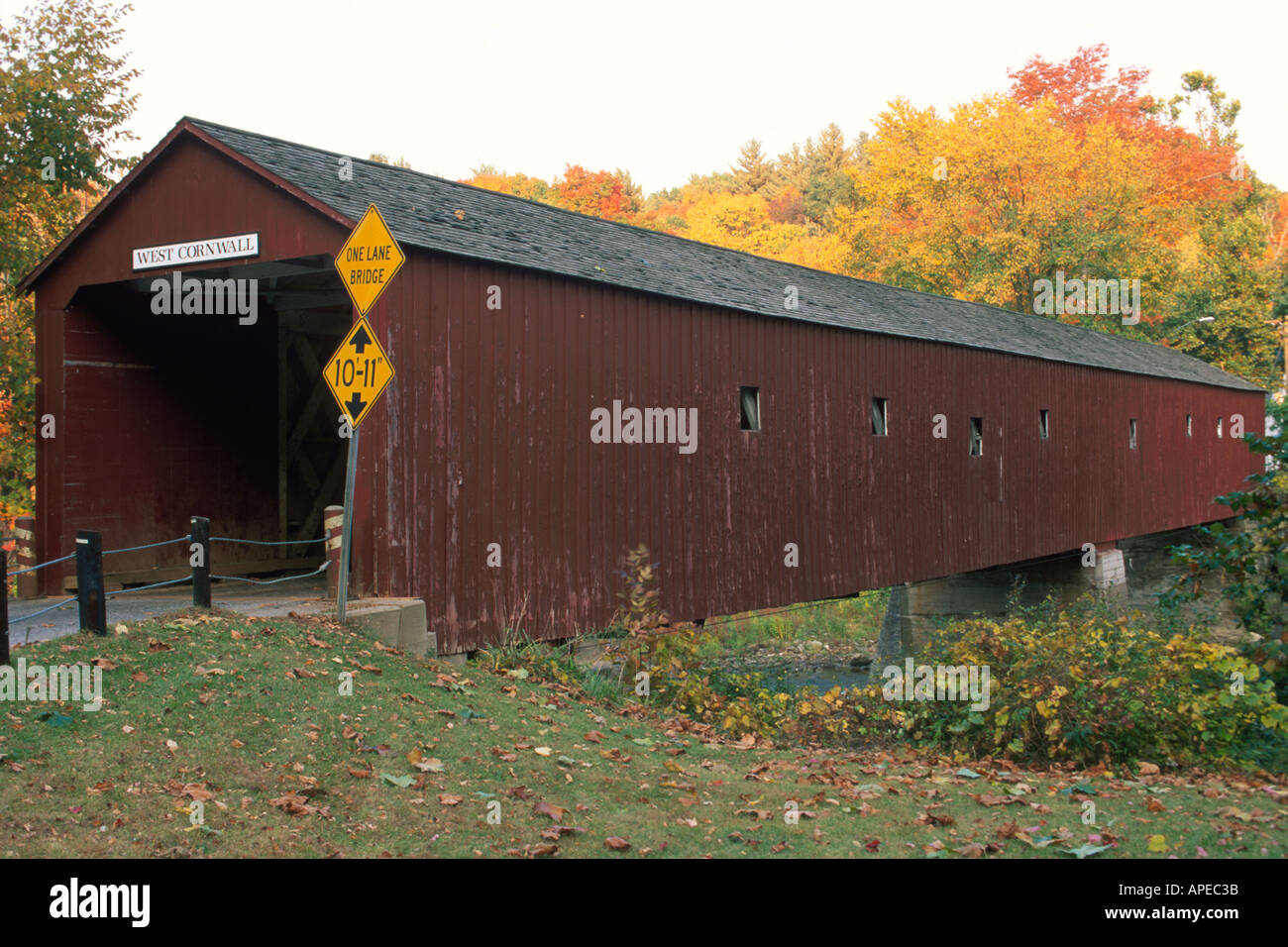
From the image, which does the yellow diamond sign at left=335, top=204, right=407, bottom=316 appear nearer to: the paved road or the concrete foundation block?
the concrete foundation block

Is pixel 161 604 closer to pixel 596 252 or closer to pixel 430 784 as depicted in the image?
pixel 430 784

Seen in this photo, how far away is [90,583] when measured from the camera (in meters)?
7.35

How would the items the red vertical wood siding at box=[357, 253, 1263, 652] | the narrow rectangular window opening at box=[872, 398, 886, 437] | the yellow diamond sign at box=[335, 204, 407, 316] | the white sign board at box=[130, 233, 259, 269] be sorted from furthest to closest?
the narrow rectangular window opening at box=[872, 398, 886, 437]
the white sign board at box=[130, 233, 259, 269]
the red vertical wood siding at box=[357, 253, 1263, 652]
the yellow diamond sign at box=[335, 204, 407, 316]

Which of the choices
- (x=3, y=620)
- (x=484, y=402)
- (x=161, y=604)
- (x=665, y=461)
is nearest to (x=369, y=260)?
(x=484, y=402)

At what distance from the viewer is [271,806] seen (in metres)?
5.50

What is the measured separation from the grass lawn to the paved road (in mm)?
867

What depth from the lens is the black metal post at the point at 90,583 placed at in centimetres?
720

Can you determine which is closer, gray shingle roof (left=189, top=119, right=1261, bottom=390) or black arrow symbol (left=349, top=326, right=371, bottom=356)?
black arrow symbol (left=349, top=326, right=371, bottom=356)

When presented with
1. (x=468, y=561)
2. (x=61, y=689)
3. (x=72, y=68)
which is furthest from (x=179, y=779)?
(x=72, y=68)

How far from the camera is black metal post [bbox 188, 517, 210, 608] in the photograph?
26.7ft

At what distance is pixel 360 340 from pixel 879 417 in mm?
9635

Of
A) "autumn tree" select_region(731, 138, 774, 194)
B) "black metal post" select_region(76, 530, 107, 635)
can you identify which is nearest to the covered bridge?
"black metal post" select_region(76, 530, 107, 635)

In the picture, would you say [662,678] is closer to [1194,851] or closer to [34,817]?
[1194,851]

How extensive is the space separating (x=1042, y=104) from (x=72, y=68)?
98.5 ft
